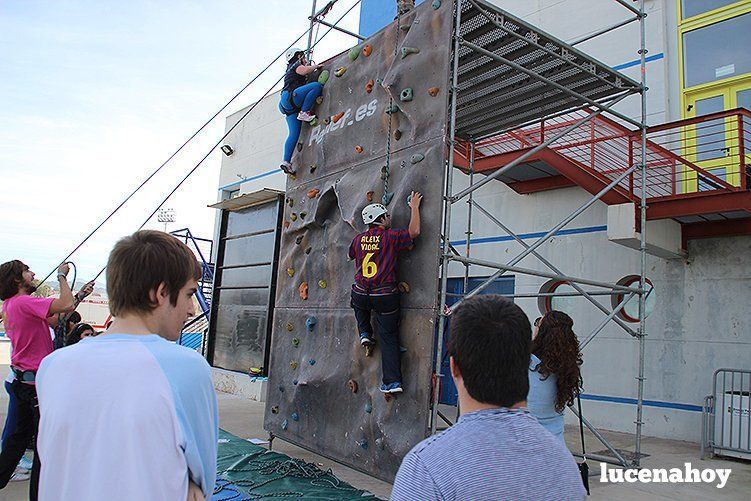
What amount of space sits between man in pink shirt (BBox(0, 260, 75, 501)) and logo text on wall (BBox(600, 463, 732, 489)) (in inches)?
218

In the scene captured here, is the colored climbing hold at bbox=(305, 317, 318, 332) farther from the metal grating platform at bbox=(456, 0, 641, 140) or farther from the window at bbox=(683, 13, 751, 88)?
the window at bbox=(683, 13, 751, 88)

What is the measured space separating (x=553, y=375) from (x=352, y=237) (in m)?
3.13

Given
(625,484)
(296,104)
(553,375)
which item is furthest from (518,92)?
(625,484)

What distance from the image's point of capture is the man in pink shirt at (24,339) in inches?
186

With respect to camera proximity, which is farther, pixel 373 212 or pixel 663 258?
pixel 663 258

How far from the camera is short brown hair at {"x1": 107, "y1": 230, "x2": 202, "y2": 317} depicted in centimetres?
185

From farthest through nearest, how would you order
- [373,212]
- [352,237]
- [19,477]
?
[352,237], [19,477], [373,212]

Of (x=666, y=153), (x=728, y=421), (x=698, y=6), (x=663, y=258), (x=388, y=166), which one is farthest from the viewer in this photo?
(x=698, y=6)

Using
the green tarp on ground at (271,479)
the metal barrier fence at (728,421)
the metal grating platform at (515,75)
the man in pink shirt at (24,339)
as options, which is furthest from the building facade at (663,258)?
the man in pink shirt at (24,339)

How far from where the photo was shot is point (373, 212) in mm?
5598

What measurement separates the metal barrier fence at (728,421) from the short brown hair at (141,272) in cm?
753

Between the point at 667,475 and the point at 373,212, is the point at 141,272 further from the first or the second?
the point at 667,475

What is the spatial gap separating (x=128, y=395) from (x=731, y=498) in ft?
20.2

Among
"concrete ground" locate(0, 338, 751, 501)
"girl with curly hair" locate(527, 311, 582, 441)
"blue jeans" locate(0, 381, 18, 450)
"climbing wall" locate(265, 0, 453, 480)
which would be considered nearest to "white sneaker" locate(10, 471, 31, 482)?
"concrete ground" locate(0, 338, 751, 501)
